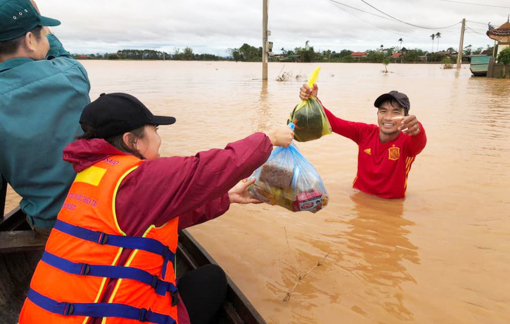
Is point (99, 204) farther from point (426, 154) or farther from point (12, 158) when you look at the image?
point (426, 154)

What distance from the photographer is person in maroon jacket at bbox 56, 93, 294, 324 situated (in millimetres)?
1444

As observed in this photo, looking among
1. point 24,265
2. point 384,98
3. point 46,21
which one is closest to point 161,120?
point 46,21

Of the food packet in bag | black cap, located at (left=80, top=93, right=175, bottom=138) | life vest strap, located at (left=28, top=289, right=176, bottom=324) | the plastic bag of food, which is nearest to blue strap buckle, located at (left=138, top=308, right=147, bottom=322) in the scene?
life vest strap, located at (left=28, top=289, right=176, bottom=324)

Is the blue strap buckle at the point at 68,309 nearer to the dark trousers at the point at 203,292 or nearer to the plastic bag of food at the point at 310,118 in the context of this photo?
the dark trousers at the point at 203,292

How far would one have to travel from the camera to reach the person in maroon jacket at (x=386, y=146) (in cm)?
370

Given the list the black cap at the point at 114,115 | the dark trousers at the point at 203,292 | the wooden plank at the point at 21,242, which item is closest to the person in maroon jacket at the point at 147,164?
the black cap at the point at 114,115

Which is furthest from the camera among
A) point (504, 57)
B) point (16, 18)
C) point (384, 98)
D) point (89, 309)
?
point (504, 57)

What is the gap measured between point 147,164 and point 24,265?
1.82 meters

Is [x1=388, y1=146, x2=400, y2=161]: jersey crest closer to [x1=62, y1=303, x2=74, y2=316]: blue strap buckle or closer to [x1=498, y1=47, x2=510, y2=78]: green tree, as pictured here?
[x1=62, y1=303, x2=74, y2=316]: blue strap buckle

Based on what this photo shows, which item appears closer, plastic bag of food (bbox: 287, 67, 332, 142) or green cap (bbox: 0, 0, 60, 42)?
green cap (bbox: 0, 0, 60, 42)

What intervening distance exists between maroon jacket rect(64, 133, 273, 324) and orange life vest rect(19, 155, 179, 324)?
3cm

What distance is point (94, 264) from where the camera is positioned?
4.61 ft

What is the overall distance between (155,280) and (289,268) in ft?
5.34

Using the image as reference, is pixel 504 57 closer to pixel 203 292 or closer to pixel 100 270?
pixel 203 292
